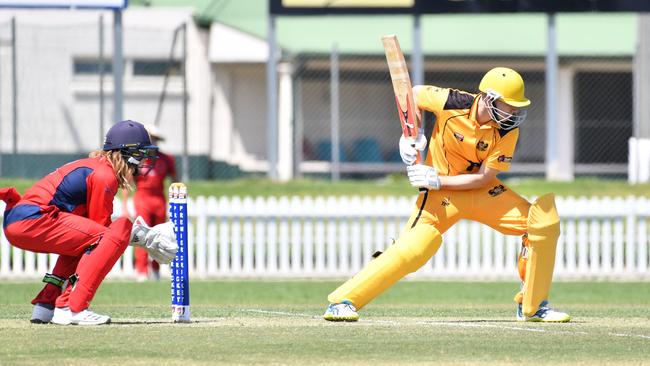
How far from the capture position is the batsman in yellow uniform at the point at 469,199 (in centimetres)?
1021

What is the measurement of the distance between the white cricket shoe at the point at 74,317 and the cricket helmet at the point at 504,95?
3.12 m

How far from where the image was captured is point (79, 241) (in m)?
9.59

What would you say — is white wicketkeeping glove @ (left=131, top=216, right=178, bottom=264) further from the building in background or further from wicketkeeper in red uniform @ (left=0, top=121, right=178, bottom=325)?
the building in background

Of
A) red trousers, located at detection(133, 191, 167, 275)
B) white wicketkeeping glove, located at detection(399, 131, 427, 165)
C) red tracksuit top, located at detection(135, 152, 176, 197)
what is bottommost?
red trousers, located at detection(133, 191, 167, 275)

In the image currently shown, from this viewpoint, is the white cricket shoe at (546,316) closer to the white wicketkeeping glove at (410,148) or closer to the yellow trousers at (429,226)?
the yellow trousers at (429,226)

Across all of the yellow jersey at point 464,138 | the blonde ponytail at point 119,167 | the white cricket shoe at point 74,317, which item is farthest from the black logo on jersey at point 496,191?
the white cricket shoe at point 74,317

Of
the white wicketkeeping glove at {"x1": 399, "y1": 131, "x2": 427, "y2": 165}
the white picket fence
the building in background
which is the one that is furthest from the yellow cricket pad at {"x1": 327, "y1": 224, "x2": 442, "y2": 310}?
the building in background

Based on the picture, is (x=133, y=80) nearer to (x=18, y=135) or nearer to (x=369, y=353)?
(x=18, y=135)

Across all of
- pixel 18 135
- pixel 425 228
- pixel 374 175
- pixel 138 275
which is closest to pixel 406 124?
pixel 425 228

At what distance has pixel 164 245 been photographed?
9695mm

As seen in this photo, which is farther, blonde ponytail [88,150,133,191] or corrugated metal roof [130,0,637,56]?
corrugated metal roof [130,0,637,56]

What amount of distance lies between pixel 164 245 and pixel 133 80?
18965mm

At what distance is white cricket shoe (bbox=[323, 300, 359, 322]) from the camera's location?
1023cm

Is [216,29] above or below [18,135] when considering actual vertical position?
above
